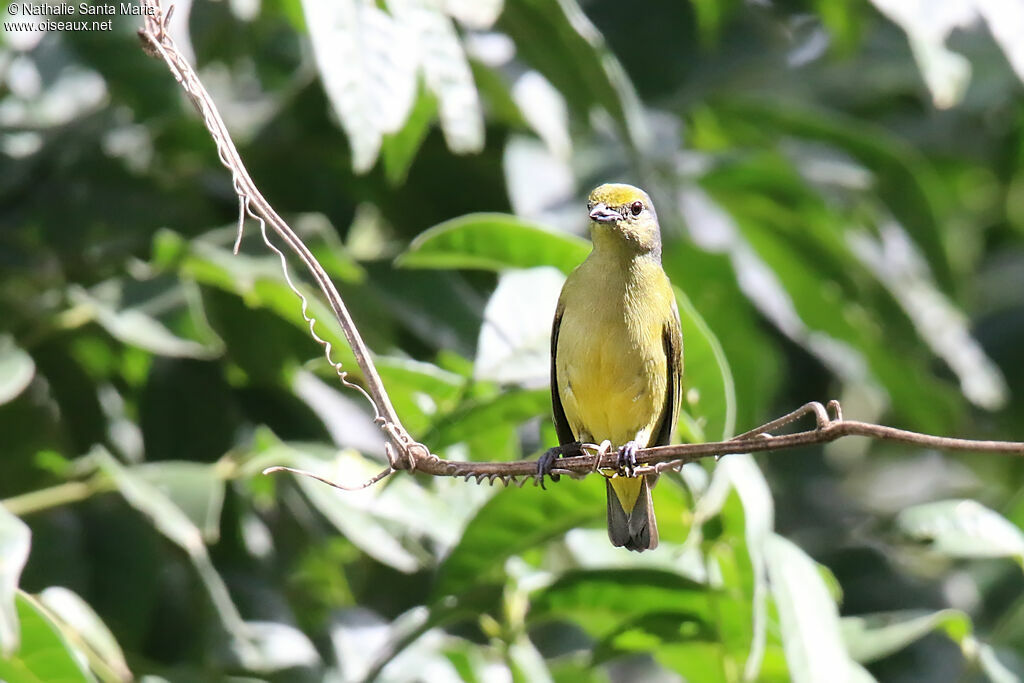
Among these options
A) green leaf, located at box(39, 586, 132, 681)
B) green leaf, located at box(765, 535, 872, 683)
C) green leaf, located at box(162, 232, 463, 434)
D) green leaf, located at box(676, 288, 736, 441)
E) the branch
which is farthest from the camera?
green leaf, located at box(162, 232, 463, 434)

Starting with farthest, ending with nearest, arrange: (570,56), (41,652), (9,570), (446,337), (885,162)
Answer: (885,162)
(446,337)
(570,56)
(41,652)
(9,570)

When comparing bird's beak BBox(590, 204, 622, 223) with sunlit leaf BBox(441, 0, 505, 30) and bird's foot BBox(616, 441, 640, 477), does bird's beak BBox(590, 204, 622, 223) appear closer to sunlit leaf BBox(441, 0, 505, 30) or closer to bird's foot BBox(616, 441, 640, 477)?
sunlit leaf BBox(441, 0, 505, 30)

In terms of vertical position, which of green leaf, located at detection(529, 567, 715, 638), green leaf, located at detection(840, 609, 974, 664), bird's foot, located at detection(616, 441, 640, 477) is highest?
bird's foot, located at detection(616, 441, 640, 477)

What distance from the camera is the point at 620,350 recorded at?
122 inches

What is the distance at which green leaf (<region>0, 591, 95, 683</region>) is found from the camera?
2.51m

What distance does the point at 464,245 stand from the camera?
3.07m

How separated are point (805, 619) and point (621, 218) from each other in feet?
3.53

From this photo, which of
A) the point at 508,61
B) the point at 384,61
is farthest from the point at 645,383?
the point at 508,61

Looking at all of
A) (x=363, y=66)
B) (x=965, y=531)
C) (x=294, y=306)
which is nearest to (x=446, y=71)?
(x=363, y=66)

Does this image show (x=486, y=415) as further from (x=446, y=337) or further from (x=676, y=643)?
(x=676, y=643)

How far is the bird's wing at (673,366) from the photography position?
10.4ft

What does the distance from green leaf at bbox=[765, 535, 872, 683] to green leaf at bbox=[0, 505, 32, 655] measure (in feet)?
5.11

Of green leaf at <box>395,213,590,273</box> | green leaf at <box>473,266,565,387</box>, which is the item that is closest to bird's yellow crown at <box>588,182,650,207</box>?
green leaf at <box>395,213,590,273</box>

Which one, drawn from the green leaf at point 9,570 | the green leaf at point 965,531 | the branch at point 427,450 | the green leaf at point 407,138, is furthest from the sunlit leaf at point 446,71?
the green leaf at point 965,531
